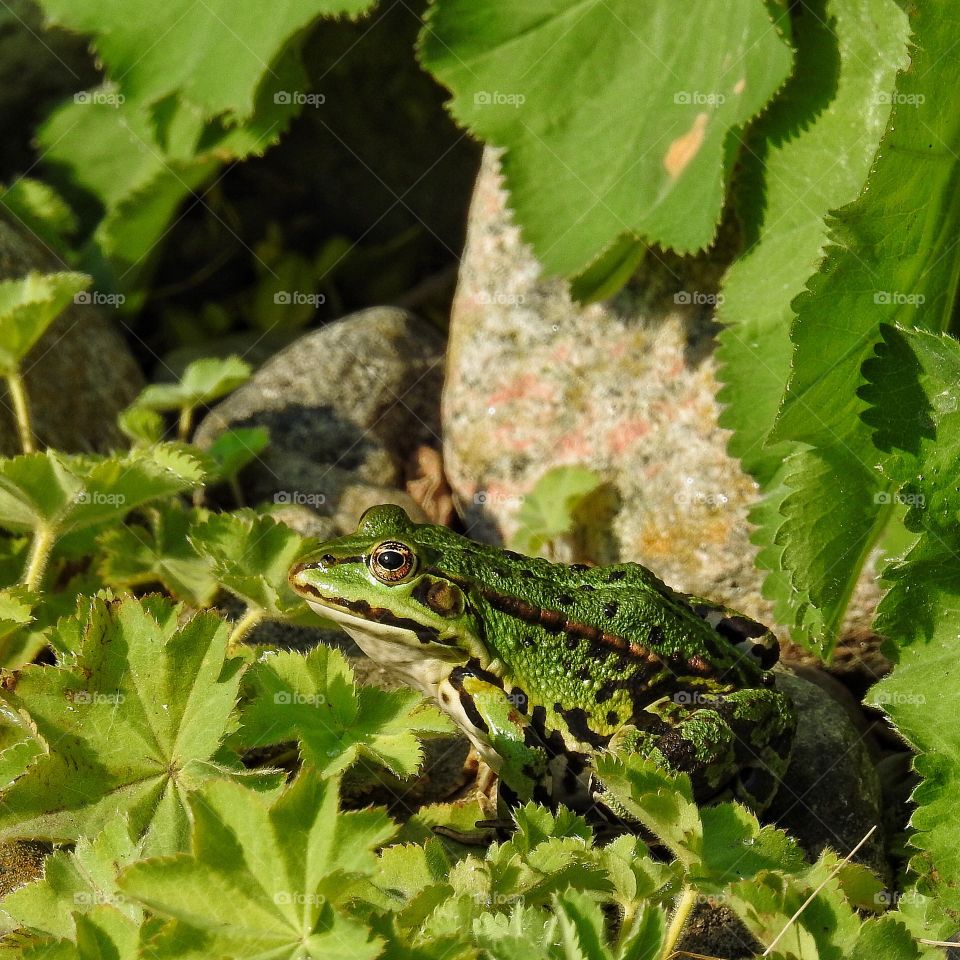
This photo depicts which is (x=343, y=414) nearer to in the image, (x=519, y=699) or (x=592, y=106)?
(x=592, y=106)

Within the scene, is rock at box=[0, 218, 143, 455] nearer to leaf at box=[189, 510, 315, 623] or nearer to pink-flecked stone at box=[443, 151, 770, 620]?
leaf at box=[189, 510, 315, 623]

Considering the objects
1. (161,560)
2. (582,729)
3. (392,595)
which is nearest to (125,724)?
(392,595)

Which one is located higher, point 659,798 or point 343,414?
point 659,798

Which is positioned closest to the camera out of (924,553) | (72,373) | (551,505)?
(924,553)

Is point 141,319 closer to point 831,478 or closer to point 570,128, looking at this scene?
point 570,128

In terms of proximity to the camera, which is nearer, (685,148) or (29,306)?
(685,148)

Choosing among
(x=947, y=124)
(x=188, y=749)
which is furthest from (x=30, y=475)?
(x=947, y=124)
